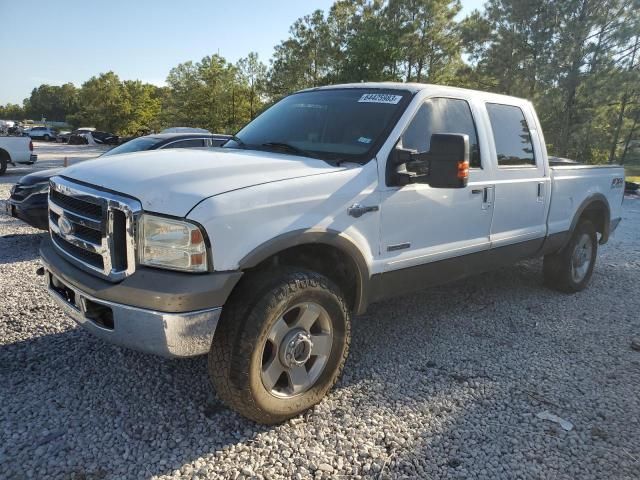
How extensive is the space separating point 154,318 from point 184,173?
787mm

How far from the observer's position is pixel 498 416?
2914 mm

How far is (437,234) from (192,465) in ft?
7.22

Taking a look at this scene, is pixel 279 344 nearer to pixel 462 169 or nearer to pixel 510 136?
pixel 462 169

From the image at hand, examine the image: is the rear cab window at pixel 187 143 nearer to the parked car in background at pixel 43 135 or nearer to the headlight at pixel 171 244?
the headlight at pixel 171 244

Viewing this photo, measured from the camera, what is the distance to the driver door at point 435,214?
10.4 feet

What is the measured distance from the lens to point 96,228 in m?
2.48

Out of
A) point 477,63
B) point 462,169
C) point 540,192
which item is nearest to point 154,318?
point 462,169

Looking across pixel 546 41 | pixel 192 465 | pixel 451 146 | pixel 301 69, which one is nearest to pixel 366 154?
pixel 451 146

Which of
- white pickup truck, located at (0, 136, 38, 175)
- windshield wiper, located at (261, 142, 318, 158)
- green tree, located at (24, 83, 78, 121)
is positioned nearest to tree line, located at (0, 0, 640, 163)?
white pickup truck, located at (0, 136, 38, 175)

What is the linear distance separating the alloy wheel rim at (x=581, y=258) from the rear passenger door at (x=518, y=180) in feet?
3.36

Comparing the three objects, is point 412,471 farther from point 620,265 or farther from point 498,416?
point 620,265

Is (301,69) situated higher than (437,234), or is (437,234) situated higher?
(301,69)

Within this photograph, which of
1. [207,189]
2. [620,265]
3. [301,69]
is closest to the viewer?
[207,189]

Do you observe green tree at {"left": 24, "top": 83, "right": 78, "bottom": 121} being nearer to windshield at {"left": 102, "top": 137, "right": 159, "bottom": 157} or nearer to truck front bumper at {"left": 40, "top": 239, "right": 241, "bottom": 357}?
windshield at {"left": 102, "top": 137, "right": 159, "bottom": 157}
